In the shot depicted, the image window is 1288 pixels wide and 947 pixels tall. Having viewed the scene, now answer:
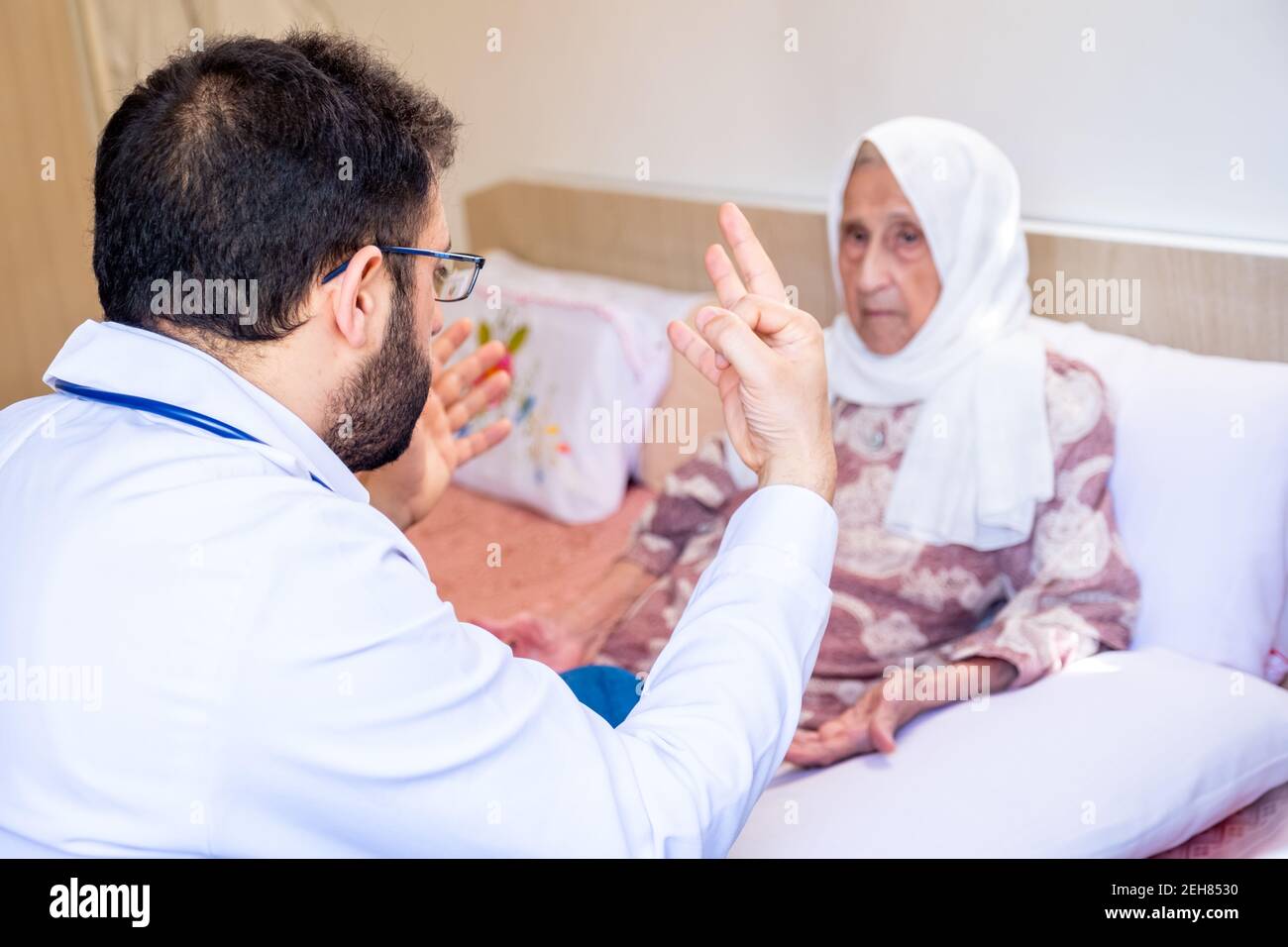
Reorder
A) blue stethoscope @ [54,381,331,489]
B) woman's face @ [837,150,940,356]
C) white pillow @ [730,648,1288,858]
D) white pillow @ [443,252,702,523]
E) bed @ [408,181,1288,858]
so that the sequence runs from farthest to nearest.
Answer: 1. white pillow @ [443,252,702,523]
2. woman's face @ [837,150,940,356]
3. bed @ [408,181,1288,858]
4. white pillow @ [730,648,1288,858]
5. blue stethoscope @ [54,381,331,489]

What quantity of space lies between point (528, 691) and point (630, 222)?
1714 millimetres

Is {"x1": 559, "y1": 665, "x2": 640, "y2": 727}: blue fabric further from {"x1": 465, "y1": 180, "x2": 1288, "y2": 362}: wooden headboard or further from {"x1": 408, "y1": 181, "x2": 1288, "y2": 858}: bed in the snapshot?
{"x1": 465, "y1": 180, "x2": 1288, "y2": 362}: wooden headboard

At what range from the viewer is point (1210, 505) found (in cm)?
147

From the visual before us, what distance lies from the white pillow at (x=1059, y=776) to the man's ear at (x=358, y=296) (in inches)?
25.0

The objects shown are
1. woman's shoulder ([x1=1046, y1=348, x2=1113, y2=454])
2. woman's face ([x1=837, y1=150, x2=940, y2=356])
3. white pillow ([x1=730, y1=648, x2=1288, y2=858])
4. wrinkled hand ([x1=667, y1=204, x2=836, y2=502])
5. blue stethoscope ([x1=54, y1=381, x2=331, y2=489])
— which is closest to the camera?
blue stethoscope ([x1=54, y1=381, x2=331, y2=489])

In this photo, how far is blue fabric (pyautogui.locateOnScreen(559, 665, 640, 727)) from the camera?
123 cm

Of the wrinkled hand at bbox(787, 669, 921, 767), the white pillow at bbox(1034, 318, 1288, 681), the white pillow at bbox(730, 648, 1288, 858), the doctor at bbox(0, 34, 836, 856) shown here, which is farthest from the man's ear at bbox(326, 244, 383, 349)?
the white pillow at bbox(1034, 318, 1288, 681)

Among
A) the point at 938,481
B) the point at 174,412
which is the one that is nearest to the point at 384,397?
the point at 174,412

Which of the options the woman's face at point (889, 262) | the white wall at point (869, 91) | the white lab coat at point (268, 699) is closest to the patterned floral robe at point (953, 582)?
the woman's face at point (889, 262)

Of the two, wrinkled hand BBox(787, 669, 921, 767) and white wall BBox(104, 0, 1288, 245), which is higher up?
white wall BBox(104, 0, 1288, 245)

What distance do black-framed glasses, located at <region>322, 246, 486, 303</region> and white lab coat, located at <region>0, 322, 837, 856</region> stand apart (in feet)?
0.80
